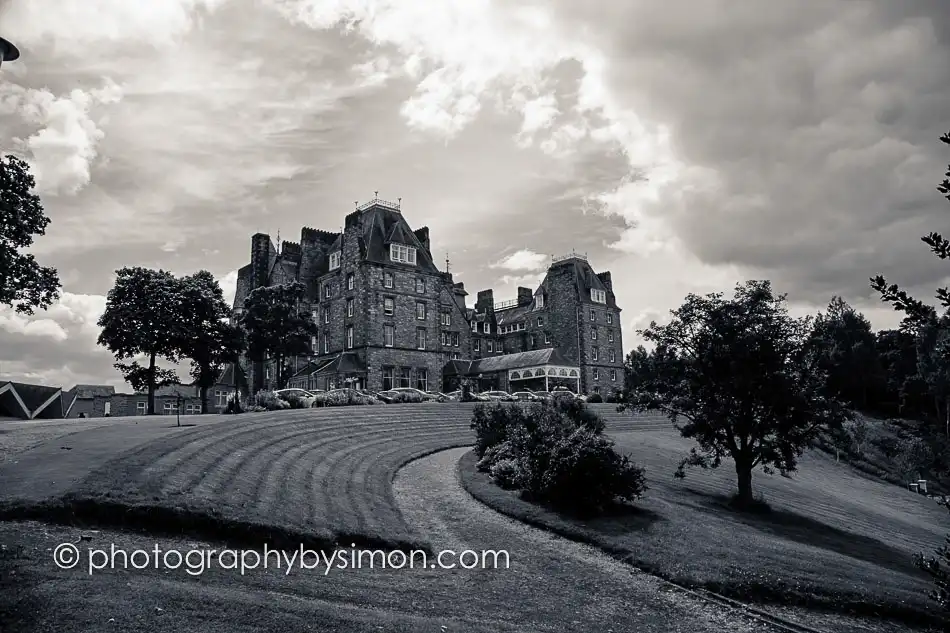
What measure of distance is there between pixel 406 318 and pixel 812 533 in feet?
152

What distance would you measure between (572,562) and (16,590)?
1153cm

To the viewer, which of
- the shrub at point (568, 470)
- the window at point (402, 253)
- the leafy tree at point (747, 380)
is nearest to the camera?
the shrub at point (568, 470)

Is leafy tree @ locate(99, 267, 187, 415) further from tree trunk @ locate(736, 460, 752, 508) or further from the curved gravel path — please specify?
tree trunk @ locate(736, 460, 752, 508)

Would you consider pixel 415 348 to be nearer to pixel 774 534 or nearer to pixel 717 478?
pixel 717 478

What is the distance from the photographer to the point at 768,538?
2028cm

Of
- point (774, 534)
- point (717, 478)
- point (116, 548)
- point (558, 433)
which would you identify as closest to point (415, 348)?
point (717, 478)

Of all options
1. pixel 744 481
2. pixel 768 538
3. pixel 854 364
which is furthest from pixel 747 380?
pixel 854 364

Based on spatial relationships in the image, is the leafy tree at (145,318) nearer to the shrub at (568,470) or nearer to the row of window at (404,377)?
the row of window at (404,377)

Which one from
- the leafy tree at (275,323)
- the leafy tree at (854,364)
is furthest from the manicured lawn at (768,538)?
the leafy tree at (854,364)

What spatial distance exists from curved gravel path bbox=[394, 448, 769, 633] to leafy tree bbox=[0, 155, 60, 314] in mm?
21074

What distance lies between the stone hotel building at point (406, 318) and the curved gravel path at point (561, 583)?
42.2 metres

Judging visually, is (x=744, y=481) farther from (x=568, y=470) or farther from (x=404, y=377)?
(x=404, y=377)

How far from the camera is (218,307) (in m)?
52.6

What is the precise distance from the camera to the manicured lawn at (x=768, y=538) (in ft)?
48.7
